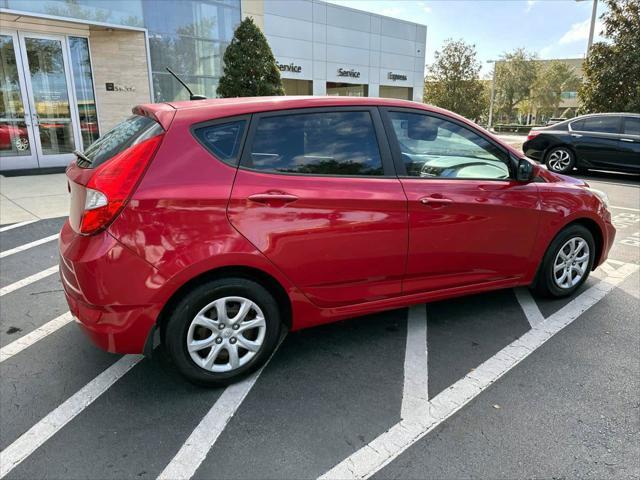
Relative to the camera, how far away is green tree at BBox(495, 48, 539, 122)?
54156mm

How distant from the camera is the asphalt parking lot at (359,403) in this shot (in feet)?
7.50

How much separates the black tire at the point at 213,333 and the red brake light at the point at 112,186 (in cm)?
60

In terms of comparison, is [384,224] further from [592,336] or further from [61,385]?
[61,385]

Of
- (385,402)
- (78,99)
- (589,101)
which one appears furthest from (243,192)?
(589,101)

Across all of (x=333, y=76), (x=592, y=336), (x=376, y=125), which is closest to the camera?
(x=376, y=125)

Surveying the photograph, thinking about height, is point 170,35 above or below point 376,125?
above

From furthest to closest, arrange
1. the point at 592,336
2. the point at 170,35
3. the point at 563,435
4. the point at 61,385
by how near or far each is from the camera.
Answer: the point at 170,35
the point at 592,336
the point at 61,385
the point at 563,435

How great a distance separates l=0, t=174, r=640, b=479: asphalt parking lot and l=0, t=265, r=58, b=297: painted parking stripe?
0.49 m

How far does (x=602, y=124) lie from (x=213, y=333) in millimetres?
11705

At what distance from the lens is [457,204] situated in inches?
131

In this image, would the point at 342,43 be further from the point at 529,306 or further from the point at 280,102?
the point at 280,102

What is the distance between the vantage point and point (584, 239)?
4137mm

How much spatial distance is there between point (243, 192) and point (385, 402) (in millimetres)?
1444

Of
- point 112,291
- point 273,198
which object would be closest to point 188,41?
point 273,198
